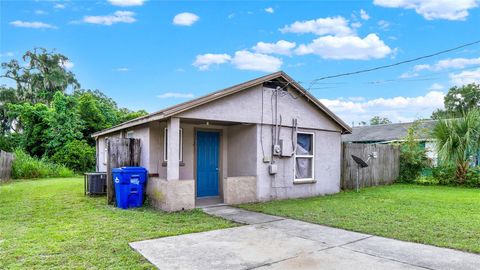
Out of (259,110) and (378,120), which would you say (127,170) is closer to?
(259,110)

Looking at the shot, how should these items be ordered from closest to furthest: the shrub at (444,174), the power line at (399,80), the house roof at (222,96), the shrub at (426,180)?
the house roof at (222,96)
the power line at (399,80)
the shrub at (444,174)
the shrub at (426,180)

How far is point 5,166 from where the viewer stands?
55.7 feet

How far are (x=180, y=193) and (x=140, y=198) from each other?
1.47 meters

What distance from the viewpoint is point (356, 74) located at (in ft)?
39.2

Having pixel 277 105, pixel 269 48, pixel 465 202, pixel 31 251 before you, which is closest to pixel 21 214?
pixel 31 251

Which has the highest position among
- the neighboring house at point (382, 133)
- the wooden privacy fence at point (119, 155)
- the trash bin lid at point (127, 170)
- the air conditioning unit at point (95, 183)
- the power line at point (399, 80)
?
the power line at point (399, 80)

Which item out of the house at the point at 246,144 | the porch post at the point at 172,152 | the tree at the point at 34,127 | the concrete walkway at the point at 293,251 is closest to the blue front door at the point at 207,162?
the house at the point at 246,144

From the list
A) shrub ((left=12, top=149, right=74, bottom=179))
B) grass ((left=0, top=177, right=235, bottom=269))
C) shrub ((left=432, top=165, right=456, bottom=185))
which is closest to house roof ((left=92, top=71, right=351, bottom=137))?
grass ((left=0, top=177, right=235, bottom=269))

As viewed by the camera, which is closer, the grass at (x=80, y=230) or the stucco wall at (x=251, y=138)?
the grass at (x=80, y=230)

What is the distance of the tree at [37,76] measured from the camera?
32.6m

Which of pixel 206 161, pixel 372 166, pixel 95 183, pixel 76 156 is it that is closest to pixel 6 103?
pixel 76 156

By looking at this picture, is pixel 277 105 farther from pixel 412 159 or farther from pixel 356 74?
pixel 412 159

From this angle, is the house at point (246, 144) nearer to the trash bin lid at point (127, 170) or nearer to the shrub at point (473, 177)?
the trash bin lid at point (127, 170)

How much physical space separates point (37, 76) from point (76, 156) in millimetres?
15532
